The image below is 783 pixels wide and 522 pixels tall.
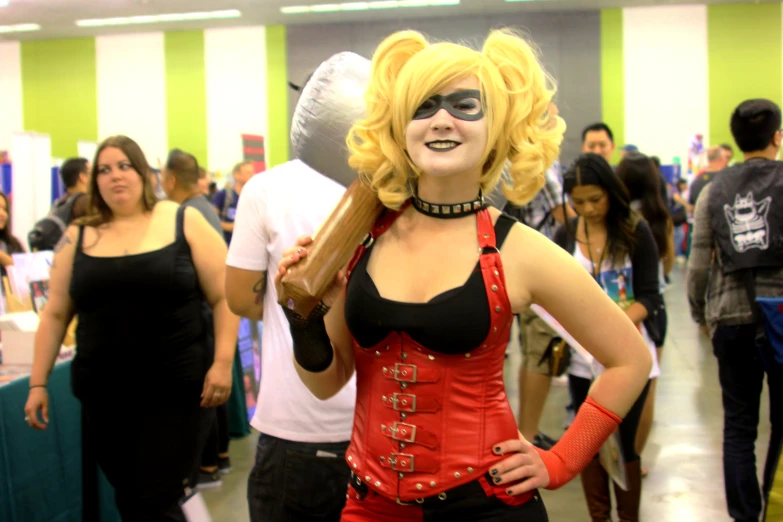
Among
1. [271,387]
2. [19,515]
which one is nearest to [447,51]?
[271,387]

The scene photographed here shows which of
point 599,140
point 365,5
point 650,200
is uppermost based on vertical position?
point 365,5

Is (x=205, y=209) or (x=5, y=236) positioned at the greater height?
(x=205, y=209)

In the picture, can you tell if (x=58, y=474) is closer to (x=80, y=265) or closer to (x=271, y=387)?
(x=80, y=265)

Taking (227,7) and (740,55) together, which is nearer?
(227,7)

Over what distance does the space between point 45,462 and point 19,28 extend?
46.6 feet

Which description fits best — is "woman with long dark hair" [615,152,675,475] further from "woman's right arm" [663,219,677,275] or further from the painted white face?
the painted white face

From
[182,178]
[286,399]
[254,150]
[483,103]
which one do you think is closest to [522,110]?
[483,103]

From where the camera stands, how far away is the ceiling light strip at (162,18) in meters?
13.9

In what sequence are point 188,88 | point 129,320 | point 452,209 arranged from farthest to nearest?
point 188,88
point 129,320
point 452,209

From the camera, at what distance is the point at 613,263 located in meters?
2.74

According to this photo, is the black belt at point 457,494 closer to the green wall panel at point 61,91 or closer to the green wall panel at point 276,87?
the green wall panel at point 276,87

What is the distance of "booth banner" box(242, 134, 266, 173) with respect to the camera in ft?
23.3

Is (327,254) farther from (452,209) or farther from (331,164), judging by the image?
(331,164)

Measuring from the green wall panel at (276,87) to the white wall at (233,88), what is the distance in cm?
10
